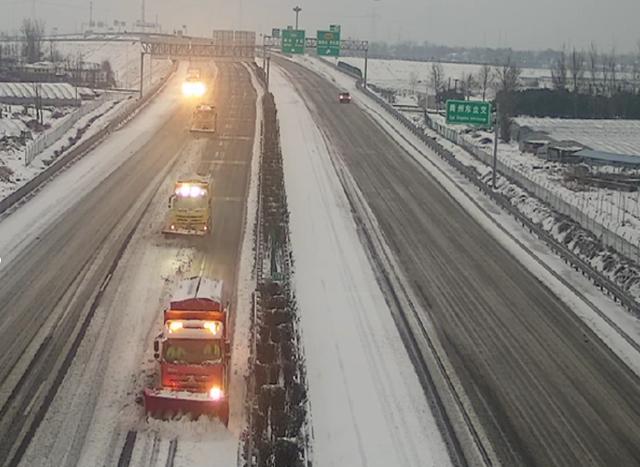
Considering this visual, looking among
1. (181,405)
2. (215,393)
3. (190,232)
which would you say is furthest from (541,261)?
(181,405)

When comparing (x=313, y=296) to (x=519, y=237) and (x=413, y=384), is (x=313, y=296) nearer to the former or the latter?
(x=413, y=384)

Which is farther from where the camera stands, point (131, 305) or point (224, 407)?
point (131, 305)

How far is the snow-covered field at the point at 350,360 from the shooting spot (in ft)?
65.0

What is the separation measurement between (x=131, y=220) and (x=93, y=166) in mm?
15106

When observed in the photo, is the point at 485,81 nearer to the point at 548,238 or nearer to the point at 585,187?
the point at 585,187

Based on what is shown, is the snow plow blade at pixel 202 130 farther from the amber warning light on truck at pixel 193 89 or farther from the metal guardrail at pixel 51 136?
the amber warning light on truck at pixel 193 89

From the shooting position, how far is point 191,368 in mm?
19953

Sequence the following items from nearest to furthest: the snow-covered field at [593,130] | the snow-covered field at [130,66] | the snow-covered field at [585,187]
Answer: the snow-covered field at [585,187] → the snow-covered field at [593,130] → the snow-covered field at [130,66]

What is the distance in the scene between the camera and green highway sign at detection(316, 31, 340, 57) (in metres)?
96.2

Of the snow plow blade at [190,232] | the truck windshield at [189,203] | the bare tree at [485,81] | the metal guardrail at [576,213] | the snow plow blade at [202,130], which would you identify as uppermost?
the bare tree at [485,81]

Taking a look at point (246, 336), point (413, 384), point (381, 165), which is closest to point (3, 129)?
point (381, 165)

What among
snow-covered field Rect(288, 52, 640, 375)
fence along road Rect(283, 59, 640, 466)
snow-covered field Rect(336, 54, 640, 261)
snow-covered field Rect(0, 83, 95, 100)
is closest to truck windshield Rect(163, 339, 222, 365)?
fence along road Rect(283, 59, 640, 466)

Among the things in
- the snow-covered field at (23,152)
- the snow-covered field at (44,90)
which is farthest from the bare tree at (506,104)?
the snow-covered field at (44,90)

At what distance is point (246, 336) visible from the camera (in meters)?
26.1
